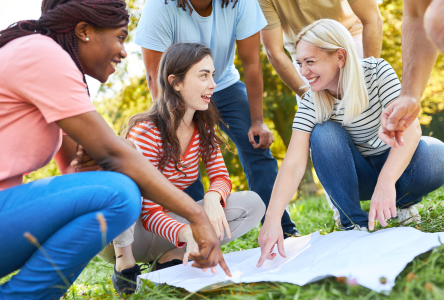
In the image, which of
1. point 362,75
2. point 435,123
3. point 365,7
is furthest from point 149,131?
point 435,123

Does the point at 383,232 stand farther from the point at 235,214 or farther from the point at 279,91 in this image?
the point at 279,91

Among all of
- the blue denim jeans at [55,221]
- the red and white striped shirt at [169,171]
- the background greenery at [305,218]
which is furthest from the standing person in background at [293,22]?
the blue denim jeans at [55,221]

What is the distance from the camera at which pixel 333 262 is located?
5.62 ft

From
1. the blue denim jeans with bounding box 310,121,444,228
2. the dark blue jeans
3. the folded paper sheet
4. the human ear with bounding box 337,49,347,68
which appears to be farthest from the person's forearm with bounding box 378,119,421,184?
the dark blue jeans

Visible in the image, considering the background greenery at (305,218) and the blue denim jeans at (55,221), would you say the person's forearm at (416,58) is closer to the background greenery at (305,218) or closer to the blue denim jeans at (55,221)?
the background greenery at (305,218)

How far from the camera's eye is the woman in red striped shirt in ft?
7.84

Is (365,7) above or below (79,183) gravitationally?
above

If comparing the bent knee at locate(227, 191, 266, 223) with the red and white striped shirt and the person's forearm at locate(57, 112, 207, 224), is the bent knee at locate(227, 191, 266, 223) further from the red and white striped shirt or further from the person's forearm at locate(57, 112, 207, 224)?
the person's forearm at locate(57, 112, 207, 224)

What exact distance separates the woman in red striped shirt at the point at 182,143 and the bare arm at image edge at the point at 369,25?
1319 millimetres

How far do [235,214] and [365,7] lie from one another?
Result: 1.94 meters

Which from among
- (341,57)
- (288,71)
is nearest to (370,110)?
(341,57)

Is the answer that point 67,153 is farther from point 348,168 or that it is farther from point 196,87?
point 348,168

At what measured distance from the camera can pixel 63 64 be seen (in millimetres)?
1464

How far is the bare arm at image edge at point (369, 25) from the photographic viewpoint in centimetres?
306
